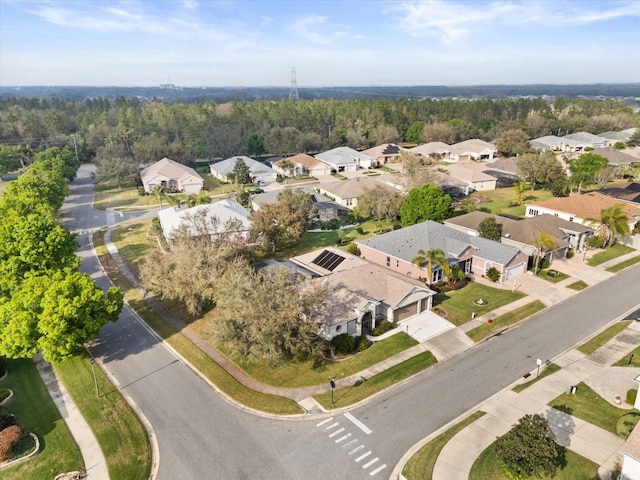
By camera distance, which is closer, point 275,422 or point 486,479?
point 486,479

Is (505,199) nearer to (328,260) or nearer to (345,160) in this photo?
(345,160)

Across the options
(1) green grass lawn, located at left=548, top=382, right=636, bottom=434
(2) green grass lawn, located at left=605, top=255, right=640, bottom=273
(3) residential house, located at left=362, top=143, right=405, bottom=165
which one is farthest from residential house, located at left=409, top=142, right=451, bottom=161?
(1) green grass lawn, located at left=548, top=382, right=636, bottom=434

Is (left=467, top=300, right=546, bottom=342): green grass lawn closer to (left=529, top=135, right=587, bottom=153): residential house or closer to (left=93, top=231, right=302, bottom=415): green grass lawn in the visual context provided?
(left=93, top=231, right=302, bottom=415): green grass lawn

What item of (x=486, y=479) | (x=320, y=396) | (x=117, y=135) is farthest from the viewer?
(x=117, y=135)

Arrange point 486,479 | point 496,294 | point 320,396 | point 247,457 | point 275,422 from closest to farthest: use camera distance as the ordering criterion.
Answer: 1. point 486,479
2. point 247,457
3. point 275,422
4. point 320,396
5. point 496,294

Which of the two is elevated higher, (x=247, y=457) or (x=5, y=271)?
(x=5, y=271)

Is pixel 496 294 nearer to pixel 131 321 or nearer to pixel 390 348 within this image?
pixel 390 348

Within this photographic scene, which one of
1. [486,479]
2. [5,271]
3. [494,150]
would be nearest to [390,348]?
[486,479]
